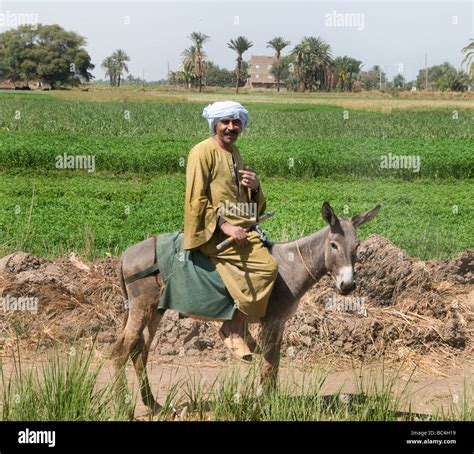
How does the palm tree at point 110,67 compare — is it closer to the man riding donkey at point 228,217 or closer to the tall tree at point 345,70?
the tall tree at point 345,70

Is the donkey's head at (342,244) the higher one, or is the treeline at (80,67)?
the treeline at (80,67)

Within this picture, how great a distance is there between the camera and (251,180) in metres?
5.95

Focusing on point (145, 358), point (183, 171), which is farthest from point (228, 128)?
point (183, 171)

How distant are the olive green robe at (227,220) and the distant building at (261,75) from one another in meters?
37.1

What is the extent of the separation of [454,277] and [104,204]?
26.9 feet

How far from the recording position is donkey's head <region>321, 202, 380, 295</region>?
5.86 metres

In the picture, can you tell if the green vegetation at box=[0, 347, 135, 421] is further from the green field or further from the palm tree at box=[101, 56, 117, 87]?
the palm tree at box=[101, 56, 117, 87]

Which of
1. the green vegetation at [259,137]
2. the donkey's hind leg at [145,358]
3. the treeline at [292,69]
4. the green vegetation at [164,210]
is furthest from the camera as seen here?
the treeline at [292,69]

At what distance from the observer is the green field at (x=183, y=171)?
1343 cm

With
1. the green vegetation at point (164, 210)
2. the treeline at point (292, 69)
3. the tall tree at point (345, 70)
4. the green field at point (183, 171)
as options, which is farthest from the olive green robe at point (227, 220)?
the tall tree at point (345, 70)

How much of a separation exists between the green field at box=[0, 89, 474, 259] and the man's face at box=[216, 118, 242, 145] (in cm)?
409

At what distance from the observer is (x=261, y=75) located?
4409 cm

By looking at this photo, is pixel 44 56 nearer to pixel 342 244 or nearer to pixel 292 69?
pixel 292 69

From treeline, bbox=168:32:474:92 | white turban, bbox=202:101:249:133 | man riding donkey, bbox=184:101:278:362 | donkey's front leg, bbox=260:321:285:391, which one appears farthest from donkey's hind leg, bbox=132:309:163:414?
treeline, bbox=168:32:474:92
